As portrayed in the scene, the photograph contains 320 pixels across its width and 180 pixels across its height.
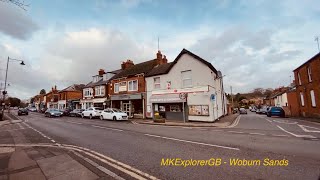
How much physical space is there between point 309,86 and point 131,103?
24201mm

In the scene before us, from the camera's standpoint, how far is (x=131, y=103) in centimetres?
3206

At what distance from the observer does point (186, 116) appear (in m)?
24.1

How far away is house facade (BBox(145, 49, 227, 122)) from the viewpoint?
2278cm

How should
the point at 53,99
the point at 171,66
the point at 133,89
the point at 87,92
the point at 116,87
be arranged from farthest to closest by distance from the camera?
1. the point at 53,99
2. the point at 87,92
3. the point at 116,87
4. the point at 133,89
5. the point at 171,66

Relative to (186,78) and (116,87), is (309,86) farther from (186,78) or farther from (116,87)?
(116,87)

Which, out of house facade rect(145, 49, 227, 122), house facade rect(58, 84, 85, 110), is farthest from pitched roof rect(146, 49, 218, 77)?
house facade rect(58, 84, 85, 110)

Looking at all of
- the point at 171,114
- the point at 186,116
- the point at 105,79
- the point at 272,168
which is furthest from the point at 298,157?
the point at 105,79

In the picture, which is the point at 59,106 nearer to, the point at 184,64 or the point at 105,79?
the point at 105,79

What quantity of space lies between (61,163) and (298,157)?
7957mm

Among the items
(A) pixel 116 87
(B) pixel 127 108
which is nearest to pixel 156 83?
A: (B) pixel 127 108

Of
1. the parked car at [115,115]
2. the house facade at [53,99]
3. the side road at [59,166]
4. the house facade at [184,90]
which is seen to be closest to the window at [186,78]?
the house facade at [184,90]

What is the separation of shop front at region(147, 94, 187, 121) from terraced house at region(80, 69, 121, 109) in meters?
12.2

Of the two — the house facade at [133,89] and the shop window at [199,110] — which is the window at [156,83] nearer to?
the house facade at [133,89]

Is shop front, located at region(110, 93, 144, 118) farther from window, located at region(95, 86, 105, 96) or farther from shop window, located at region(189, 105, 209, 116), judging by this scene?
shop window, located at region(189, 105, 209, 116)
